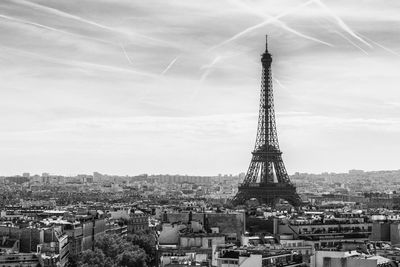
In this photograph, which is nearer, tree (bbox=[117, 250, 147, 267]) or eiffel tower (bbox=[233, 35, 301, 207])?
tree (bbox=[117, 250, 147, 267])

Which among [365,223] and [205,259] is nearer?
[205,259]

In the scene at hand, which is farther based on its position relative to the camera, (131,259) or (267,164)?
(267,164)

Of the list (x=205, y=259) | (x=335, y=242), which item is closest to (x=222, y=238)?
(x=335, y=242)

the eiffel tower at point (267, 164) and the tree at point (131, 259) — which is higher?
the eiffel tower at point (267, 164)

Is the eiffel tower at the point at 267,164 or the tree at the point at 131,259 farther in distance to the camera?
the eiffel tower at the point at 267,164

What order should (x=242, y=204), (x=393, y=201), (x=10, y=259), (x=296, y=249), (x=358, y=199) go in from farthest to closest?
(x=358, y=199) < (x=393, y=201) < (x=242, y=204) < (x=296, y=249) < (x=10, y=259)

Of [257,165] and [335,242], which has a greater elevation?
[257,165]

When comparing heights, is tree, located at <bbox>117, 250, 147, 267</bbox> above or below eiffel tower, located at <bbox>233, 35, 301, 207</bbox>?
below

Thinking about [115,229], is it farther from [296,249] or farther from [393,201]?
[393,201]
